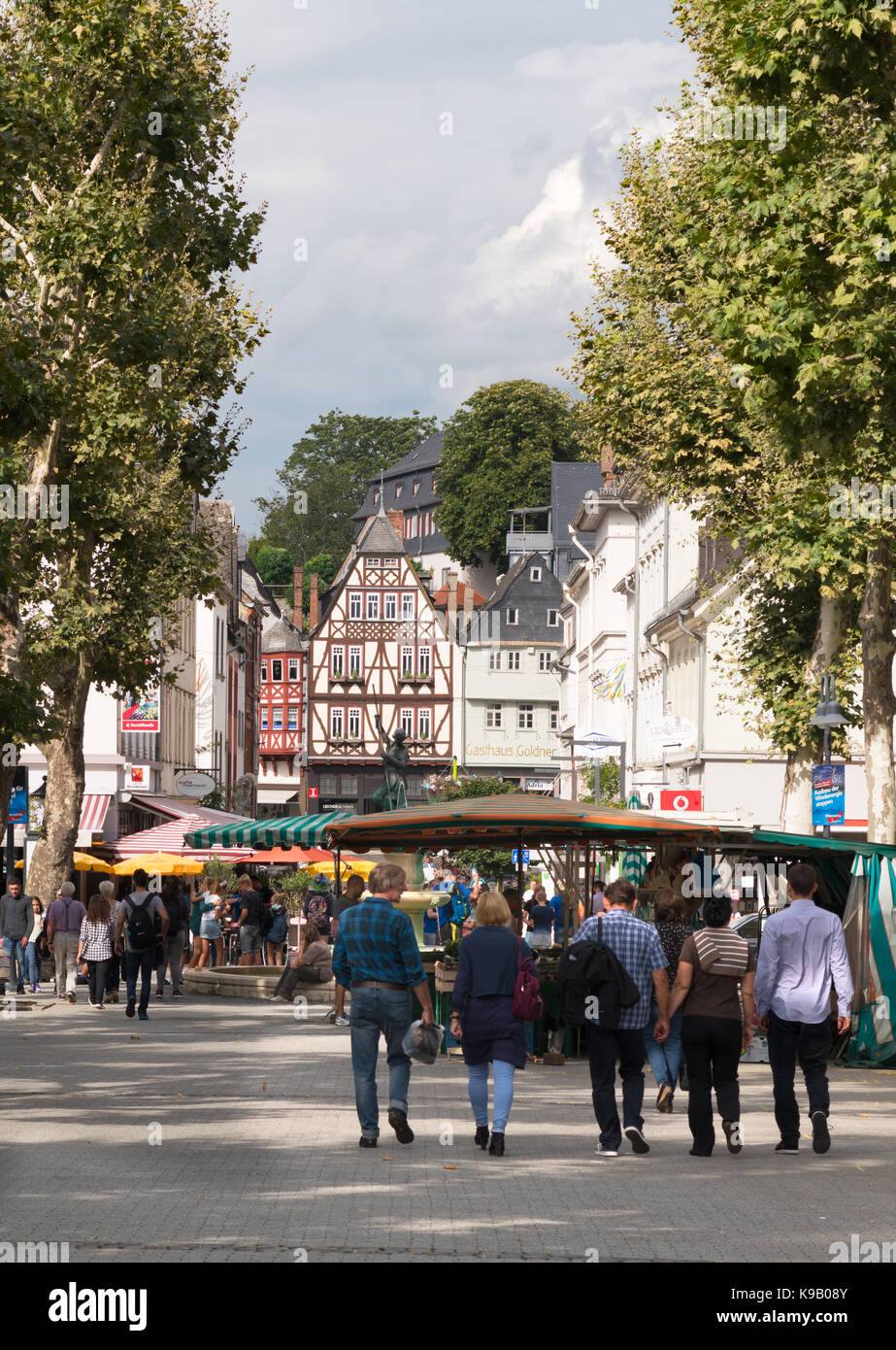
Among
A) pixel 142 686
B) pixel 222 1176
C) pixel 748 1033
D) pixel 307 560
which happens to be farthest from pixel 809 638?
pixel 307 560

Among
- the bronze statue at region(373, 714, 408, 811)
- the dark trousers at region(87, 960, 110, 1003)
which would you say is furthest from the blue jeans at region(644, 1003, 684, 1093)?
the bronze statue at region(373, 714, 408, 811)

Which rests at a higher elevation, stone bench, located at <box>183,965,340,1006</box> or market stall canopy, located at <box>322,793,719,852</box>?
market stall canopy, located at <box>322,793,719,852</box>

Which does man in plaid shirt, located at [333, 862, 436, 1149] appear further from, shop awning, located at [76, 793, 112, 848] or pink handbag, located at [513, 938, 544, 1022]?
shop awning, located at [76, 793, 112, 848]

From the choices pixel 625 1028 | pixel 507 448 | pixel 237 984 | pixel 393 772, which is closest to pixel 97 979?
pixel 237 984

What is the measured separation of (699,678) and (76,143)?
26.1 meters

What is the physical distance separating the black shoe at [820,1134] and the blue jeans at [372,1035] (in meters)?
2.56

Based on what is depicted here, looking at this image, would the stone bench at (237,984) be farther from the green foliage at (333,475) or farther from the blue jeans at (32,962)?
the green foliage at (333,475)

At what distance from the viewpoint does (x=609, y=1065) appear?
12.1 metres

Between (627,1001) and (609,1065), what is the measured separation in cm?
42

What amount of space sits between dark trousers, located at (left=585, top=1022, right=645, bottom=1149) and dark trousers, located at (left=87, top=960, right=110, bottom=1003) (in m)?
14.6

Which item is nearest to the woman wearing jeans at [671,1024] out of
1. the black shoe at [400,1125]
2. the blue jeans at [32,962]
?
the black shoe at [400,1125]

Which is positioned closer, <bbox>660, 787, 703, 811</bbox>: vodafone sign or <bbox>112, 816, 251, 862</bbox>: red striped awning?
<bbox>112, 816, 251, 862</bbox>: red striped awning

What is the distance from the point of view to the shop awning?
45969 millimetres

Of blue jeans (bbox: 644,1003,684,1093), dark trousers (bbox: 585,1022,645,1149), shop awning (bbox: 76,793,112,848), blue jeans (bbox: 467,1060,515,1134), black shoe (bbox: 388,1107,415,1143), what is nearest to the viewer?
dark trousers (bbox: 585,1022,645,1149)
